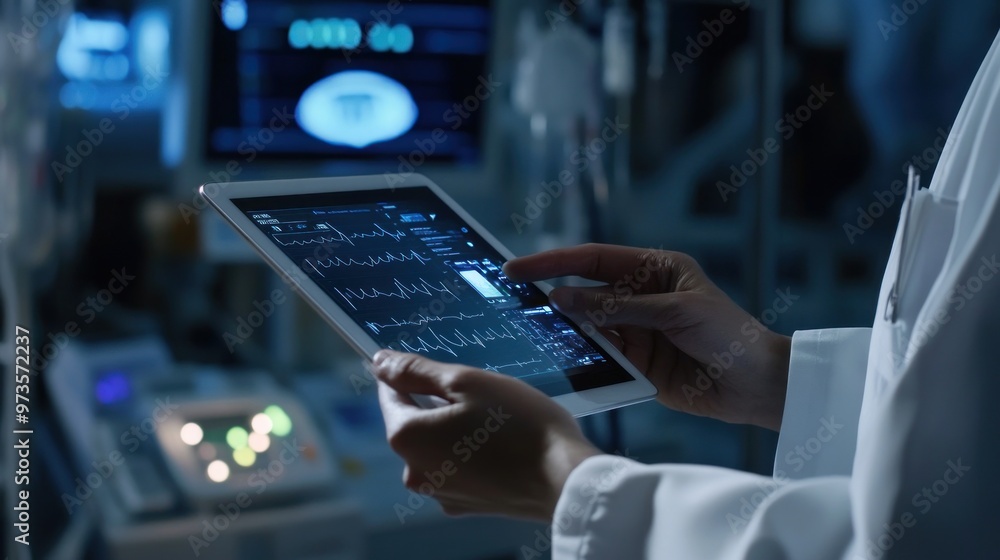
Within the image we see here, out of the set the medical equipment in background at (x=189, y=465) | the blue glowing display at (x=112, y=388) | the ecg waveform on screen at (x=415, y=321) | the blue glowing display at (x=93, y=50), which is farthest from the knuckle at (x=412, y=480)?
the blue glowing display at (x=93, y=50)

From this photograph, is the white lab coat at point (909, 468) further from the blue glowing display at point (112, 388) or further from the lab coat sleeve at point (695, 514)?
the blue glowing display at point (112, 388)

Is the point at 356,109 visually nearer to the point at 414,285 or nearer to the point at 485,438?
the point at 414,285

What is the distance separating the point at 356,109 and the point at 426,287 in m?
0.87

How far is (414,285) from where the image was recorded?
27.1 inches

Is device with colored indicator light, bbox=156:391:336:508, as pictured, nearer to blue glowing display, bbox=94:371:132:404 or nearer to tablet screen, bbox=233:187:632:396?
Answer: blue glowing display, bbox=94:371:132:404

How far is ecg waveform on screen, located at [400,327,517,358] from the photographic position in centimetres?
64

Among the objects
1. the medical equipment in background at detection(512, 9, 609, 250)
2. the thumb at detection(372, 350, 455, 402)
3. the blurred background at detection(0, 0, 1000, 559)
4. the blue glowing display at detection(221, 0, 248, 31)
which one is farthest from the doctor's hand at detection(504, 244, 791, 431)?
the blue glowing display at detection(221, 0, 248, 31)

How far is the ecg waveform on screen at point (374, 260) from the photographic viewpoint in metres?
0.66

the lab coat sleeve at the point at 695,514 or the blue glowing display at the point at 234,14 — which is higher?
the blue glowing display at the point at 234,14

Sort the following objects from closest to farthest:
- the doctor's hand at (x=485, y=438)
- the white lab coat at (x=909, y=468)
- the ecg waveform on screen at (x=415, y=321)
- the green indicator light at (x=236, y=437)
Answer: the white lab coat at (x=909, y=468)
the doctor's hand at (x=485, y=438)
the ecg waveform on screen at (x=415, y=321)
the green indicator light at (x=236, y=437)

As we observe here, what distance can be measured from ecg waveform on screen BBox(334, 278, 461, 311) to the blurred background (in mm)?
623

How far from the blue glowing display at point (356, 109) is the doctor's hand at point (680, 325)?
797 millimetres

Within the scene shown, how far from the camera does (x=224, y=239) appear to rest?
1.45 metres

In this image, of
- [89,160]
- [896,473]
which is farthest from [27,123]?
[896,473]
